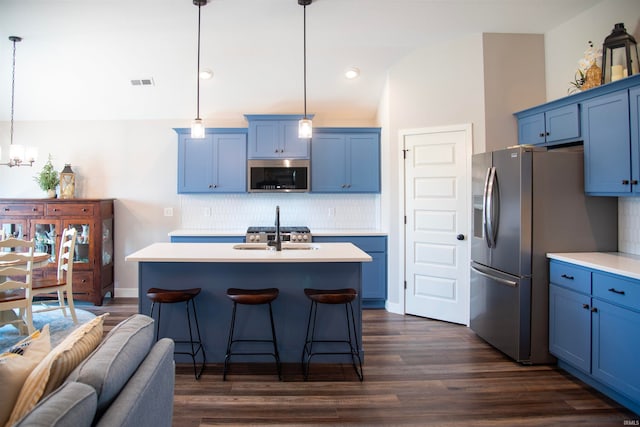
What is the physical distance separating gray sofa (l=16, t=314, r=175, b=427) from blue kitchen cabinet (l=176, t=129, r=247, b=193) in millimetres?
3345

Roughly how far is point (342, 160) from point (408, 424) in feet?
10.9

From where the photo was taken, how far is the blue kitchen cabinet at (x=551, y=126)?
3062 millimetres

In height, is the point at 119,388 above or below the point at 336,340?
above

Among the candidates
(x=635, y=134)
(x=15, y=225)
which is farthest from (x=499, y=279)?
(x=15, y=225)

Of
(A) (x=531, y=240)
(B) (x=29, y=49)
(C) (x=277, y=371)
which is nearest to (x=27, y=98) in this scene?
(B) (x=29, y=49)

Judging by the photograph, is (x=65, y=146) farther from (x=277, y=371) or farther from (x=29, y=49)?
(x=277, y=371)

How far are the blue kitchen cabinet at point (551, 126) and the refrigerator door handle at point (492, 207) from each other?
0.63 m

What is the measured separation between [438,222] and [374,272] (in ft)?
3.41

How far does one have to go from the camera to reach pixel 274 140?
4.77 m

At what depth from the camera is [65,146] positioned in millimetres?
Result: 5055

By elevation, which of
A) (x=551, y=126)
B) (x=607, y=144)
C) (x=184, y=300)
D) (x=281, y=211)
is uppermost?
(x=551, y=126)

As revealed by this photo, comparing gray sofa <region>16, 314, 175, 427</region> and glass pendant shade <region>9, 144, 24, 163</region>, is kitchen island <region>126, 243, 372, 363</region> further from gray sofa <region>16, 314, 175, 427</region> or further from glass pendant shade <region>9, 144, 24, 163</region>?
glass pendant shade <region>9, 144, 24, 163</region>

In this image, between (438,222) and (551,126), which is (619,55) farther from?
(438,222)

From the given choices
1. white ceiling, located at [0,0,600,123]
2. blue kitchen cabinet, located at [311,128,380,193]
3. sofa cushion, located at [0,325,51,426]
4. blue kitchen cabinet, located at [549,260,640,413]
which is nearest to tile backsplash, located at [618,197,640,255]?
blue kitchen cabinet, located at [549,260,640,413]
